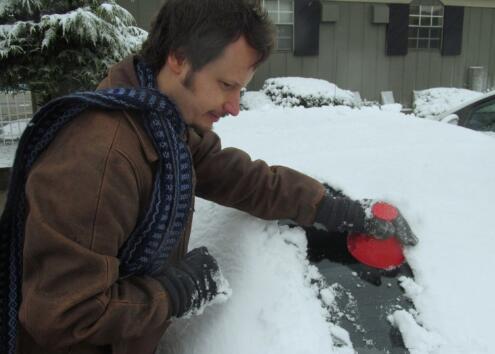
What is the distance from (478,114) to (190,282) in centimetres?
351

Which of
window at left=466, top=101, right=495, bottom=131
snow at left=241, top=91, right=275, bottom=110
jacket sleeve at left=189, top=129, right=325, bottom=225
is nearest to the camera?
jacket sleeve at left=189, top=129, right=325, bottom=225

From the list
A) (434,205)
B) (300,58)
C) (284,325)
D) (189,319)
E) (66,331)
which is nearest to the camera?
(66,331)

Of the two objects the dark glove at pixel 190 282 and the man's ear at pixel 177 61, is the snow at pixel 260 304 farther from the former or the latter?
the man's ear at pixel 177 61

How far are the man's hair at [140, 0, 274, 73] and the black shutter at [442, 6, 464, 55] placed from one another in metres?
11.8

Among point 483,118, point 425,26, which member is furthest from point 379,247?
point 425,26

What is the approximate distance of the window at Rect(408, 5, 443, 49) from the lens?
1140 centimetres

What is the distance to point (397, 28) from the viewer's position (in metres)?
11.0

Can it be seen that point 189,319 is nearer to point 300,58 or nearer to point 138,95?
point 138,95

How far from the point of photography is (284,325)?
1100mm

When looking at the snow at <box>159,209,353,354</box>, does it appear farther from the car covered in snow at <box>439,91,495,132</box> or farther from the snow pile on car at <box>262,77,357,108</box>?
the snow pile on car at <box>262,77,357,108</box>

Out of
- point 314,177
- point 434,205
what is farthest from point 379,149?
point 434,205

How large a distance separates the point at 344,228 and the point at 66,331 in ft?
2.64

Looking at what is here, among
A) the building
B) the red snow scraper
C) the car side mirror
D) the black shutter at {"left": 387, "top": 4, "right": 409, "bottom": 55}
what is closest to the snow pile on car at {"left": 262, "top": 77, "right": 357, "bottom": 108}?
the building

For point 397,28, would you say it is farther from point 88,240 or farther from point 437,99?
point 88,240
